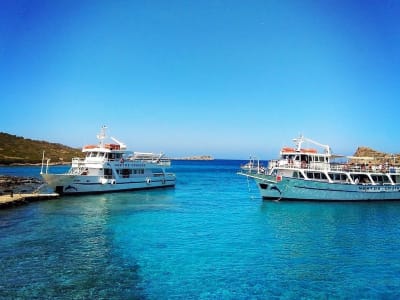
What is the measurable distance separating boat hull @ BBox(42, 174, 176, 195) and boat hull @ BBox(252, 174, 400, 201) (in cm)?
2169

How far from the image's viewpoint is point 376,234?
28.3 metres

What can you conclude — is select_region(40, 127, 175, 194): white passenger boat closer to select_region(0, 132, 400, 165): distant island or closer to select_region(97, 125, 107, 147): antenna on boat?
select_region(97, 125, 107, 147): antenna on boat

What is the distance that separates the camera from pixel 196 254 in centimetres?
2177

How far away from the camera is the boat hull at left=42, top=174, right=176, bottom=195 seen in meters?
47.7

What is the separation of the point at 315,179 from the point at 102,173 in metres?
30.8

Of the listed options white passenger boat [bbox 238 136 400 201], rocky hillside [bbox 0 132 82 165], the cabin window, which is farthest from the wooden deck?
rocky hillside [bbox 0 132 82 165]

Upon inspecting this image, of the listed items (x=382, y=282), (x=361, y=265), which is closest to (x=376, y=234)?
(x=361, y=265)

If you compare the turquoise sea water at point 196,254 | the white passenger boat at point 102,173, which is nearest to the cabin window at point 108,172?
the white passenger boat at point 102,173

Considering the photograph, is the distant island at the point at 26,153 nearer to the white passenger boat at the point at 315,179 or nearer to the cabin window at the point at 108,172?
the white passenger boat at the point at 315,179

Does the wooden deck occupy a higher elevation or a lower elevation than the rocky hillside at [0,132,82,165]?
lower

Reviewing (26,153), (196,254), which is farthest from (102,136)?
(26,153)

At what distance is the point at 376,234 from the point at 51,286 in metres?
24.4

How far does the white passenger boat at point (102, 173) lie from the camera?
48438 mm

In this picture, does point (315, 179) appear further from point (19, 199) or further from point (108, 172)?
point (19, 199)
